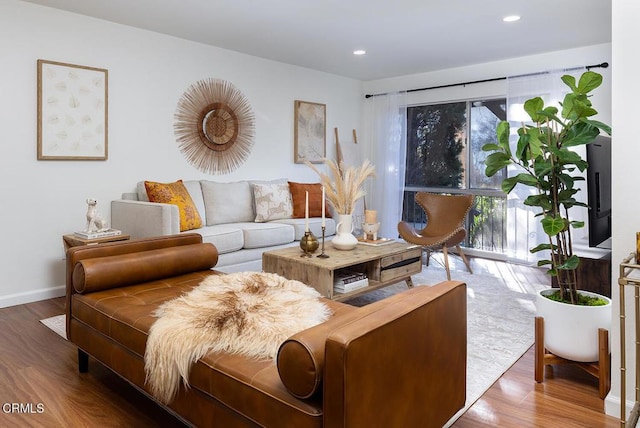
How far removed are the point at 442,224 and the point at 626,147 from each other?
9.47 feet

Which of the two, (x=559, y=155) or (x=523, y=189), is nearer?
(x=559, y=155)

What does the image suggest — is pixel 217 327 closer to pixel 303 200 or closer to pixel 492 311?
pixel 492 311

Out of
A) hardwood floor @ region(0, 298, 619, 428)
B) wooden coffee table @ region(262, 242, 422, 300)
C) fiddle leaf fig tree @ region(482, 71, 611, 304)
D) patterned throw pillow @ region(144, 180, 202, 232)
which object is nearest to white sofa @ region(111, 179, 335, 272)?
patterned throw pillow @ region(144, 180, 202, 232)

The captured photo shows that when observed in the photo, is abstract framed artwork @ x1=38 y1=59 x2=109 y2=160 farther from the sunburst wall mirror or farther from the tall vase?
the tall vase

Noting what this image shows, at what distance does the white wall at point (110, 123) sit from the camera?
3.41m

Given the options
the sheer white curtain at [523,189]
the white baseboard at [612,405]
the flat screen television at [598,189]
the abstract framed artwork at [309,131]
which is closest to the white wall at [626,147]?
the white baseboard at [612,405]

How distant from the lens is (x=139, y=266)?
229 centimetres

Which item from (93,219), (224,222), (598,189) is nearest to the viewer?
(598,189)

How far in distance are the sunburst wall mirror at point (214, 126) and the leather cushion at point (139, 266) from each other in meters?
2.21

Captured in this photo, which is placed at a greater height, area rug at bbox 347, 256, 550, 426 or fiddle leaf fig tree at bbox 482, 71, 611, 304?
fiddle leaf fig tree at bbox 482, 71, 611, 304

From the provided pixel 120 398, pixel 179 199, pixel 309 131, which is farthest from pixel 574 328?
pixel 309 131

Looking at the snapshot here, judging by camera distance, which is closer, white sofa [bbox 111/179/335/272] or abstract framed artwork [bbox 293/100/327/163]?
white sofa [bbox 111/179/335/272]

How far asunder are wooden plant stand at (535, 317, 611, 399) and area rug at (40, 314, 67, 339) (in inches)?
110

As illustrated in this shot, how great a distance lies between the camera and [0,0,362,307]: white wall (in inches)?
134
